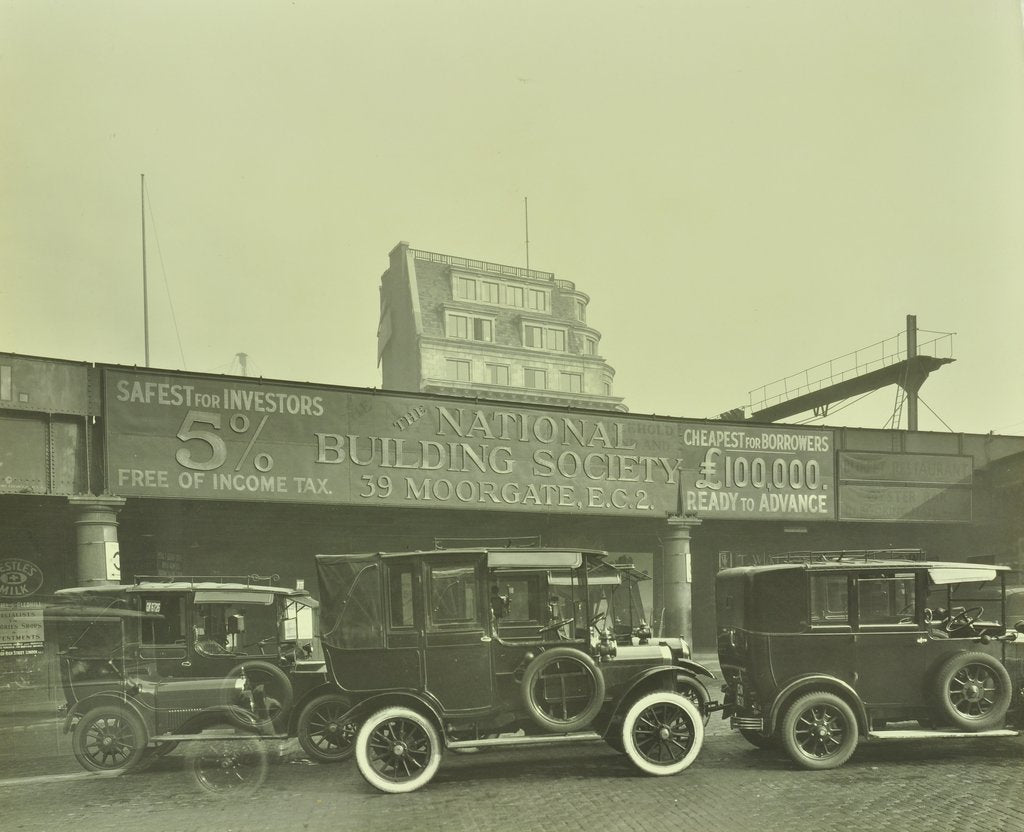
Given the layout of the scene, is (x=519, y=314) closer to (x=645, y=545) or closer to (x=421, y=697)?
(x=645, y=545)

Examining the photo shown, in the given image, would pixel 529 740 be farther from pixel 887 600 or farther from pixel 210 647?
pixel 887 600

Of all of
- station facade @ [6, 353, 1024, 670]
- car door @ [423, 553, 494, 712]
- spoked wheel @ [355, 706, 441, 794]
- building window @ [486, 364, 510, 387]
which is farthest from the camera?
building window @ [486, 364, 510, 387]

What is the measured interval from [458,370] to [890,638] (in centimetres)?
1530

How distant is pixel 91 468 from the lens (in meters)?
12.4

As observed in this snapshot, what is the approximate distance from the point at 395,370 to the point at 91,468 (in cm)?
945

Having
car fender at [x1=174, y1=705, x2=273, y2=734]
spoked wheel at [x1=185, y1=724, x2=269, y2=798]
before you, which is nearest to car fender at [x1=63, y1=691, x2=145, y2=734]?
car fender at [x1=174, y1=705, x2=273, y2=734]


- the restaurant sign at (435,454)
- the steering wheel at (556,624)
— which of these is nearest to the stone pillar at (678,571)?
the restaurant sign at (435,454)

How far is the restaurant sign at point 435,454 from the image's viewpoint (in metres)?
12.8

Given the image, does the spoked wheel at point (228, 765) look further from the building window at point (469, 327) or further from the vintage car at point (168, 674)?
the building window at point (469, 327)

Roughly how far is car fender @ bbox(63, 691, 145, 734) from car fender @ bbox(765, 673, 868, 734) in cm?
623

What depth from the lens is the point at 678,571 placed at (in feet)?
52.7

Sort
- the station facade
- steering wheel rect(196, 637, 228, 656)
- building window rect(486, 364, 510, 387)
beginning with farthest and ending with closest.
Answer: building window rect(486, 364, 510, 387)
the station facade
steering wheel rect(196, 637, 228, 656)

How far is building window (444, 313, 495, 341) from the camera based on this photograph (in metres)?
20.1

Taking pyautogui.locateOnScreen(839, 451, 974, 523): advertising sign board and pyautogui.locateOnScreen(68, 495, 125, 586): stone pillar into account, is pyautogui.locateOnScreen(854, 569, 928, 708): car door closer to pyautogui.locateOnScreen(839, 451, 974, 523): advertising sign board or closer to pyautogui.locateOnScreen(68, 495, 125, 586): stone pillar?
pyautogui.locateOnScreen(839, 451, 974, 523): advertising sign board
